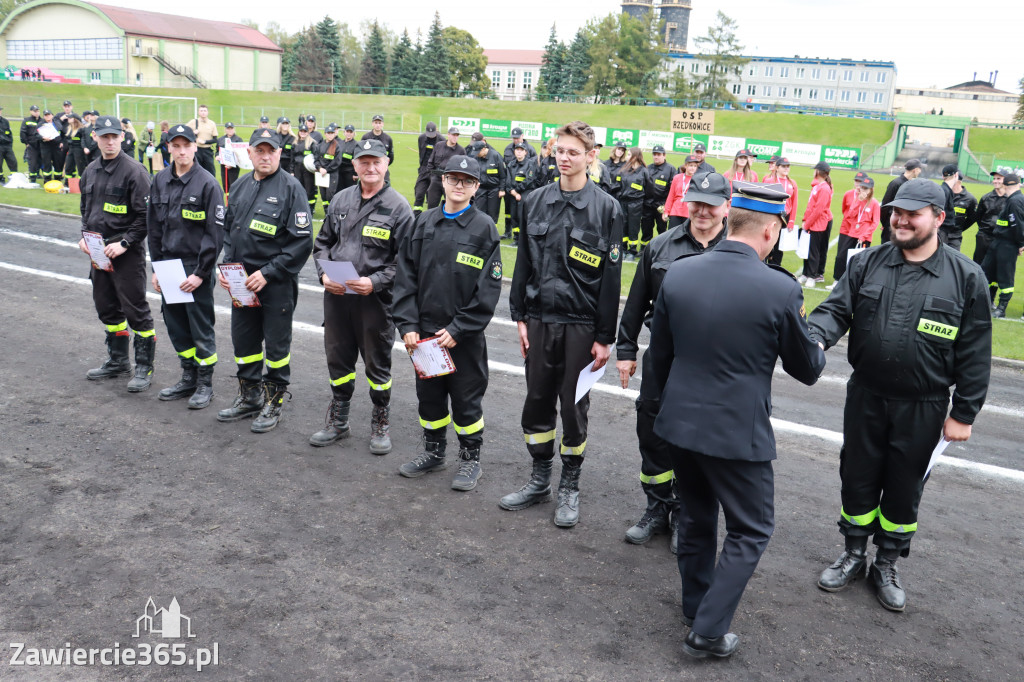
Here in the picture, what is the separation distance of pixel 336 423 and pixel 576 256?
2.64 m

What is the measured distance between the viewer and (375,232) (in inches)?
240

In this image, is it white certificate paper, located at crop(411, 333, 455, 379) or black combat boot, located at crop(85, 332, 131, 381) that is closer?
white certificate paper, located at crop(411, 333, 455, 379)

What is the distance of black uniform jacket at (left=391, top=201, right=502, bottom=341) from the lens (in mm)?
5512

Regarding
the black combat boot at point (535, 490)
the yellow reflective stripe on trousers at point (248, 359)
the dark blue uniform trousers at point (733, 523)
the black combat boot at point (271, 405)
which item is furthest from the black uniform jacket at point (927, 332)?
the yellow reflective stripe on trousers at point (248, 359)

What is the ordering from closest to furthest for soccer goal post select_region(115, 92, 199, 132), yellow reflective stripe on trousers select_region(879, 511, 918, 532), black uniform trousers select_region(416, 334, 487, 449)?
yellow reflective stripe on trousers select_region(879, 511, 918, 532), black uniform trousers select_region(416, 334, 487, 449), soccer goal post select_region(115, 92, 199, 132)

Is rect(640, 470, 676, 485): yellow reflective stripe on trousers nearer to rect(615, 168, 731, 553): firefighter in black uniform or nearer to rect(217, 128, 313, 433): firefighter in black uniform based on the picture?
rect(615, 168, 731, 553): firefighter in black uniform

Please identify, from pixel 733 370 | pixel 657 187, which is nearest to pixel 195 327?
pixel 733 370

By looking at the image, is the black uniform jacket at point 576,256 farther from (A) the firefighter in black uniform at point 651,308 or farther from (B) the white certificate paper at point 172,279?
(B) the white certificate paper at point 172,279

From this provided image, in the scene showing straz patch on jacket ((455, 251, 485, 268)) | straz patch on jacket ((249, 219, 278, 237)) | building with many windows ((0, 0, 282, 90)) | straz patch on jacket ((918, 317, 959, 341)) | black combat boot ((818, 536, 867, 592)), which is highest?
building with many windows ((0, 0, 282, 90))

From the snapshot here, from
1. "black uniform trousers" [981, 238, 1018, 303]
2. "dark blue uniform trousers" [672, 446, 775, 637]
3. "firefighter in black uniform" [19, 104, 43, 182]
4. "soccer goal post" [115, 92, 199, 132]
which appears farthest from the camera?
"soccer goal post" [115, 92, 199, 132]

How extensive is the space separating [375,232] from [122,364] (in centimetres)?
342

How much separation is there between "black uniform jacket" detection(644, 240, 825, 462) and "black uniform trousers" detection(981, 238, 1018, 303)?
10.6m

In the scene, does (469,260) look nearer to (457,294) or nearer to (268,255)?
(457,294)

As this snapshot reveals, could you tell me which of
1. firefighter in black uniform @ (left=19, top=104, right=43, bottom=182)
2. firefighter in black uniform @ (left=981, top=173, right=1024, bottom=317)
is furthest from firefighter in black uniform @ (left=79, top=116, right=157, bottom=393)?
firefighter in black uniform @ (left=19, top=104, right=43, bottom=182)
